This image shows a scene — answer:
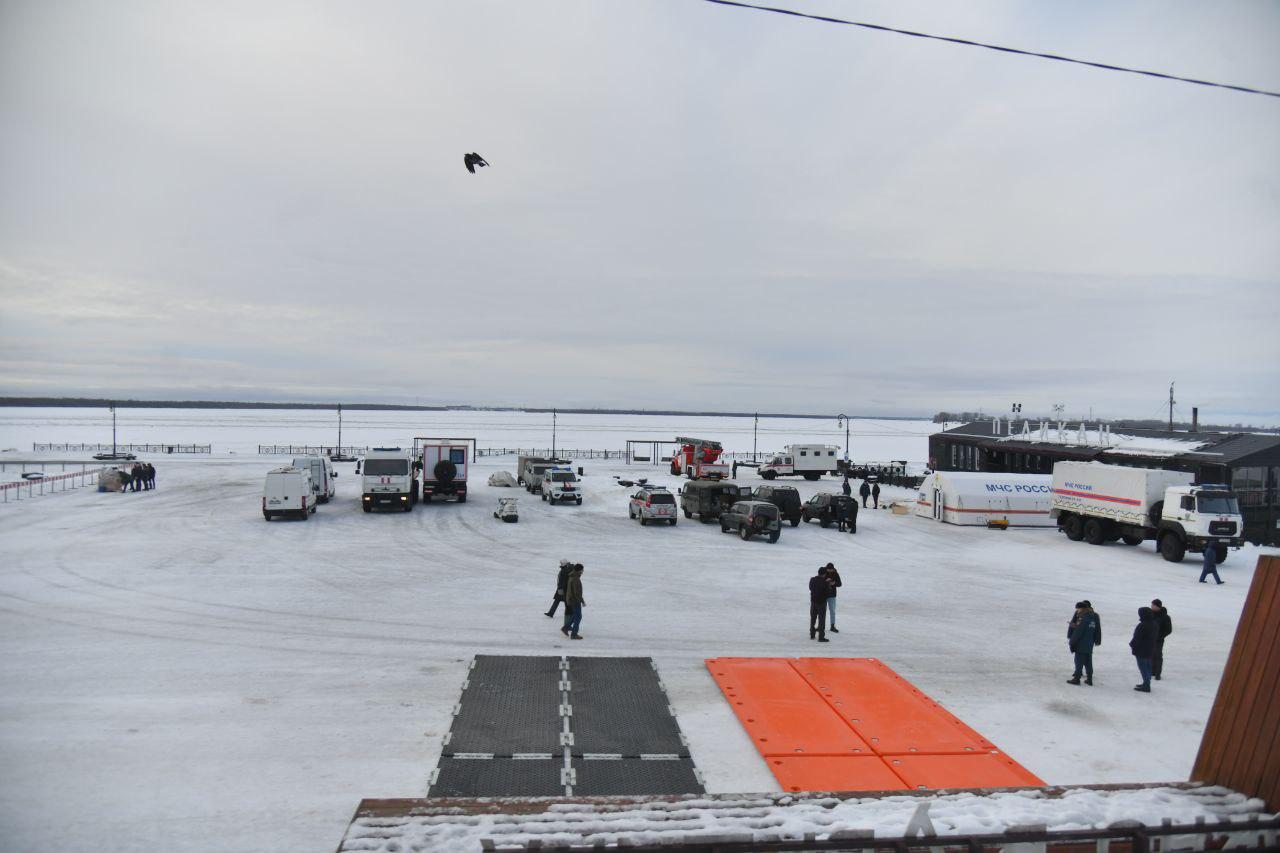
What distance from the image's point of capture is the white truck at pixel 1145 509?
83.3 feet

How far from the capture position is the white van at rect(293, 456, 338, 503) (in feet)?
118

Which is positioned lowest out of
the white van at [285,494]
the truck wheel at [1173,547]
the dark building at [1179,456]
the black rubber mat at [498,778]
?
the black rubber mat at [498,778]

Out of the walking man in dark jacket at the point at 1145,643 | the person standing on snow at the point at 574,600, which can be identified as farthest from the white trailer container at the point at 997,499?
the person standing on snow at the point at 574,600

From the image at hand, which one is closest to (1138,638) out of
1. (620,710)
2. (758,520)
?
(620,710)

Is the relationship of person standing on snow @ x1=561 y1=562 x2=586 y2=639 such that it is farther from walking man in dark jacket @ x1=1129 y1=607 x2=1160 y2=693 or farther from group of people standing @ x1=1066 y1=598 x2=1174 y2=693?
walking man in dark jacket @ x1=1129 y1=607 x2=1160 y2=693

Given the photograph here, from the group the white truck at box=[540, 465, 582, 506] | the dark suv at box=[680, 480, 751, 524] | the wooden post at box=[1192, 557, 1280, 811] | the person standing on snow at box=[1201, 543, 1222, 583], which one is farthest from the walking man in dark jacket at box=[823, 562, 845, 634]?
the white truck at box=[540, 465, 582, 506]

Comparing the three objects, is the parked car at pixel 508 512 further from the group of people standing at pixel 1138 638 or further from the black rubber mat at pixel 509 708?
the group of people standing at pixel 1138 638

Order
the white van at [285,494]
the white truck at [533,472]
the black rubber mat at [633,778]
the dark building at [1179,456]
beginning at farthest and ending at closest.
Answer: the white truck at [533,472] < the dark building at [1179,456] < the white van at [285,494] < the black rubber mat at [633,778]

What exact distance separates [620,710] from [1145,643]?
30.9 feet

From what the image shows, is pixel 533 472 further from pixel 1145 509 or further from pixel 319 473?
pixel 1145 509

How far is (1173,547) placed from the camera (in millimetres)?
26422

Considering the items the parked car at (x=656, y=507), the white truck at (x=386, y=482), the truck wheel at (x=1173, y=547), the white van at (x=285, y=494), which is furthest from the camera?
the white truck at (x=386, y=482)

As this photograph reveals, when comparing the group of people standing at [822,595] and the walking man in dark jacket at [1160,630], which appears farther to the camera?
→ the group of people standing at [822,595]

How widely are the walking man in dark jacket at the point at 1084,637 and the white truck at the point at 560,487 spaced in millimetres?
27349
